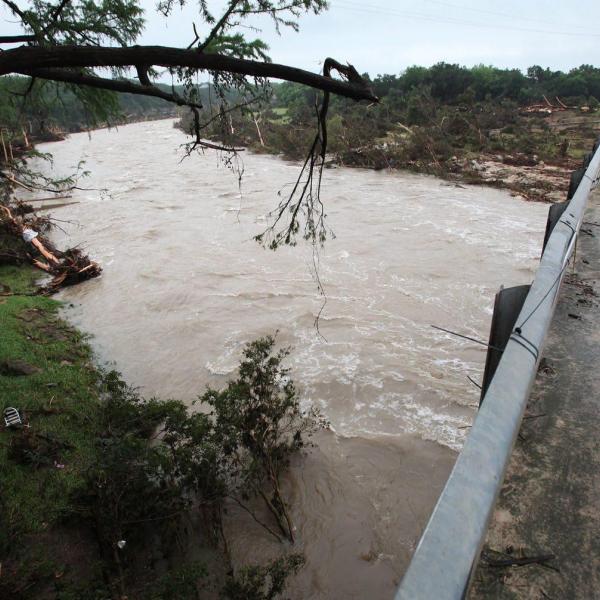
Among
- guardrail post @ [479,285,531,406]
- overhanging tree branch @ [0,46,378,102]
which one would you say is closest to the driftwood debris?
overhanging tree branch @ [0,46,378,102]

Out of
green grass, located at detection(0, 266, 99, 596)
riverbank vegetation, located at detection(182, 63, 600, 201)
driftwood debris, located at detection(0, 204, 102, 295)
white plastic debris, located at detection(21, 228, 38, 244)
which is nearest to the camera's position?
green grass, located at detection(0, 266, 99, 596)

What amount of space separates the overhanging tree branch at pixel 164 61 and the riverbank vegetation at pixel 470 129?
287 inches

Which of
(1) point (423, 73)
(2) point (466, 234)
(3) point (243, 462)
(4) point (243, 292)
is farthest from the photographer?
(1) point (423, 73)

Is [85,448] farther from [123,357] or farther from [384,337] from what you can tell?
[384,337]

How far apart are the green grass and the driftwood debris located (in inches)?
64.7

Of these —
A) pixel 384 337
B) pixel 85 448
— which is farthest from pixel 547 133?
pixel 85 448

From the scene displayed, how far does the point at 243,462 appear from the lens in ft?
14.5

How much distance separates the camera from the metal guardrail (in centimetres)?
73

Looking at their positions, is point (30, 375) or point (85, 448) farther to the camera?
point (30, 375)

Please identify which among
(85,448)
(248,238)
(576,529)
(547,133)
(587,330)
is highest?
(547,133)

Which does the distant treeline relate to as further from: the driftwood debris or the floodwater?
the driftwood debris

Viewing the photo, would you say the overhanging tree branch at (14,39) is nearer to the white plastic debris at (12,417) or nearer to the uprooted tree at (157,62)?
the uprooted tree at (157,62)

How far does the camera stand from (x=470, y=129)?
2153 centimetres

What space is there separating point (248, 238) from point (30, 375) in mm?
7024
